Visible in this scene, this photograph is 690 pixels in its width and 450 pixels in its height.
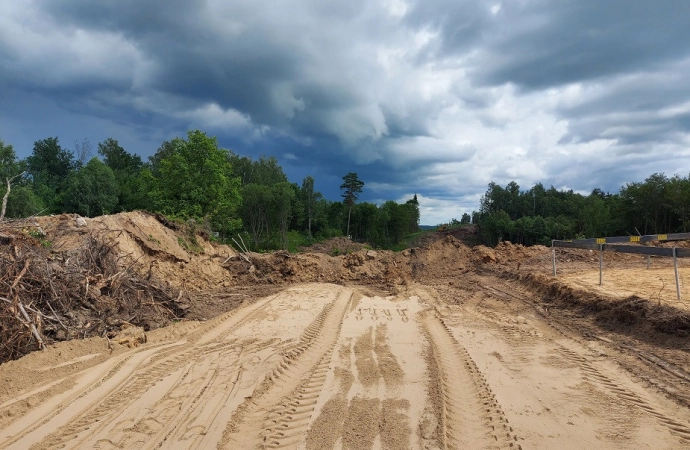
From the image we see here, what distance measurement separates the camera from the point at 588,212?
157 ft

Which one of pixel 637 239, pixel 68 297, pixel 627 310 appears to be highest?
pixel 637 239

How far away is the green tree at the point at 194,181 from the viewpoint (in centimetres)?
2759

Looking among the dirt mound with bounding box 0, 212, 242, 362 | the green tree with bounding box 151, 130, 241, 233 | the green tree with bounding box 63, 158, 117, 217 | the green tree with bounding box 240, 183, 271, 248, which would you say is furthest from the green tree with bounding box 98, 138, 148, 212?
the dirt mound with bounding box 0, 212, 242, 362

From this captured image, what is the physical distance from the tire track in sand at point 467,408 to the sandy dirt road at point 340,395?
19 mm

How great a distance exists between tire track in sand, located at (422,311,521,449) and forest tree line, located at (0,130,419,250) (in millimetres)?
8641

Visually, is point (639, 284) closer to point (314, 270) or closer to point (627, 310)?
point (627, 310)

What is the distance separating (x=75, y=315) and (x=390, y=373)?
18.0ft

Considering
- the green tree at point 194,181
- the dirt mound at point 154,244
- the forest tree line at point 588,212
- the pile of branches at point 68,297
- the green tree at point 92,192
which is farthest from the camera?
the green tree at point 92,192

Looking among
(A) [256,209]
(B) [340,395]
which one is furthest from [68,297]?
(A) [256,209]

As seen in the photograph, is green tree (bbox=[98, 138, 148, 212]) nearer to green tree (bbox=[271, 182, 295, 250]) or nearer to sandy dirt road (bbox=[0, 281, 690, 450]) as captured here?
green tree (bbox=[271, 182, 295, 250])

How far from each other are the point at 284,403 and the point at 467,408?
2029 millimetres

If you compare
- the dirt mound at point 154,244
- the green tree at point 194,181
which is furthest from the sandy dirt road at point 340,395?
the green tree at point 194,181

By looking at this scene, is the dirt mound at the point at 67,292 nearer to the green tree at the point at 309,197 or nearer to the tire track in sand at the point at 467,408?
the tire track in sand at the point at 467,408

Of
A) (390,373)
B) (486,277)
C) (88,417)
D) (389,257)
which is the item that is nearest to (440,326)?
(390,373)
